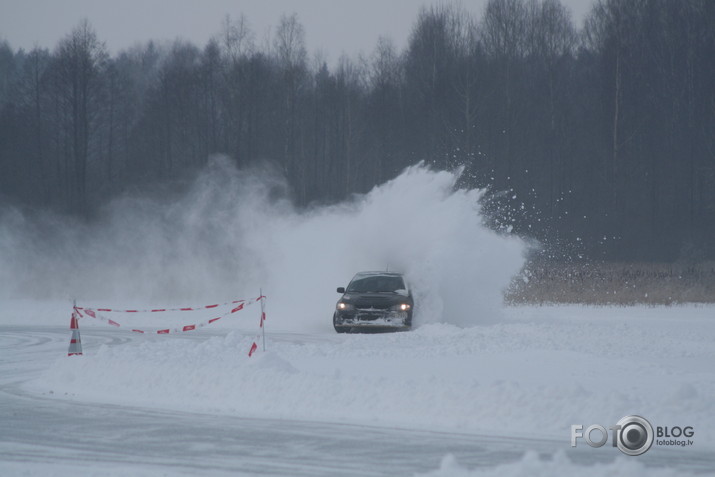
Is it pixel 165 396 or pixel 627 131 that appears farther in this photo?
pixel 627 131

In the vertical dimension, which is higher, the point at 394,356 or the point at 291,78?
the point at 291,78

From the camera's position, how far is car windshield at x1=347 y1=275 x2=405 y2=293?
22.7m

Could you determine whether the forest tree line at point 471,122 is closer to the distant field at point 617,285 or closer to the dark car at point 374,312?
the distant field at point 617,285

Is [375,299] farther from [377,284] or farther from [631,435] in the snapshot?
[631,435]

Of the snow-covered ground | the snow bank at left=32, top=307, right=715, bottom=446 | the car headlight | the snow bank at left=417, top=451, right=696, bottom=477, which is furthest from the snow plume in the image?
the snow bank at left=417, top=451, right=696, bottom=477

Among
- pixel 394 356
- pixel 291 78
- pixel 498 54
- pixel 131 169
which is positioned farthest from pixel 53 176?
pixel 394 356

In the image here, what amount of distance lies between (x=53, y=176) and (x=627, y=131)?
39.4 meters

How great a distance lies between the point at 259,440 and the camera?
9594 millimetres

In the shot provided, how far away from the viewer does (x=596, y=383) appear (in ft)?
39.6

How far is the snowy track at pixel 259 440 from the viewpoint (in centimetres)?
→ 820

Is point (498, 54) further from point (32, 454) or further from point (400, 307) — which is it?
point (32, 454)

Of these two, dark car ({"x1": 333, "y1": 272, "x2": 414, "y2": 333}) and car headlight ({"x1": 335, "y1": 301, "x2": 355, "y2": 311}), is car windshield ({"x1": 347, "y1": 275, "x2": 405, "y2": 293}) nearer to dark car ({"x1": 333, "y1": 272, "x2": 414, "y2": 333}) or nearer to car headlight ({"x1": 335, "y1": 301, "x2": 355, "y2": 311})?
dark car ({"x1": 333, "y1": 272, "x2": 414, "y2": 333})

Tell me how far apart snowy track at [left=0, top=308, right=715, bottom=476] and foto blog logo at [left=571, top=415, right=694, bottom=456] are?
16 centimetres

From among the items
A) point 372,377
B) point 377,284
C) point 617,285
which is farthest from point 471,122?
point 372,377
